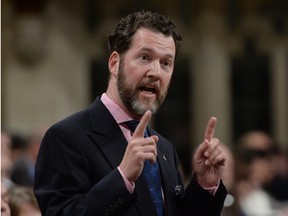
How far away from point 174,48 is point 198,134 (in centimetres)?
981

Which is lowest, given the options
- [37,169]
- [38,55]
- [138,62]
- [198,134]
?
[198,134]

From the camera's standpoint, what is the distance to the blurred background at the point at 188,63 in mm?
13094

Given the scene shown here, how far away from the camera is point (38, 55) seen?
515 inches

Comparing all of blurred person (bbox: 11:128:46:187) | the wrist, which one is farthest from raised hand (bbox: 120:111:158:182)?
blurred person (bbox: 11:128:46:187)

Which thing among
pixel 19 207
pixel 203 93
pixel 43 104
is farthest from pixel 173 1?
pixel 19 207

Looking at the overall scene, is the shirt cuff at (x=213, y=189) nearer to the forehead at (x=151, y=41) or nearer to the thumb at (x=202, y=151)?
the thumb at (x=202, y=151)

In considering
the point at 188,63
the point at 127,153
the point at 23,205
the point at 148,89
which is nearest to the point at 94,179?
the point at 127,153

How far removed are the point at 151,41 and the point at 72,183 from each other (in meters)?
0.54

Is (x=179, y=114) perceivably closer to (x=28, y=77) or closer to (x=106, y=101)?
(x=28, y=77)

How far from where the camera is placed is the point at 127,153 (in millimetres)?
3287

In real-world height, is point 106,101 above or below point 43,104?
above

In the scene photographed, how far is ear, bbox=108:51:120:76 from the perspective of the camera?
11.8 ft

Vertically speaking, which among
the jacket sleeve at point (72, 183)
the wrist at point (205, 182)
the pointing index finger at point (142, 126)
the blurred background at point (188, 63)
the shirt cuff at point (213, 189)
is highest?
the pointing index finger at point (142, 126)

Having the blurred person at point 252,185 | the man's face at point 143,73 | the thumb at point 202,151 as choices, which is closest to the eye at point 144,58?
the man's face at point 143,73
